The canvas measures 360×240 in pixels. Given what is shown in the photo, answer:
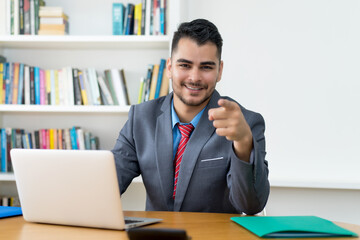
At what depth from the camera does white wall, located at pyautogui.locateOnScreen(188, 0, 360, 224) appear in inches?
112

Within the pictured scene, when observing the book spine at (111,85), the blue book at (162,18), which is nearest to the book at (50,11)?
the book spine at (111,85)

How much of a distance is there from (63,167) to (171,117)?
77 centimetres

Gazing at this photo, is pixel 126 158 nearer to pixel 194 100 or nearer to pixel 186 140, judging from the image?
pixel 186 140

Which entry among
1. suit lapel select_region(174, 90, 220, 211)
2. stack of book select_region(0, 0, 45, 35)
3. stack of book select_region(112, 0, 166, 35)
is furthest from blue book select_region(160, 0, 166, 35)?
suit lapel select_region(174, 90, 220, 211)

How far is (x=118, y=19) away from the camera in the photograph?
2842 mm

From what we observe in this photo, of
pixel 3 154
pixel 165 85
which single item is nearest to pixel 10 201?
pixel 3 154

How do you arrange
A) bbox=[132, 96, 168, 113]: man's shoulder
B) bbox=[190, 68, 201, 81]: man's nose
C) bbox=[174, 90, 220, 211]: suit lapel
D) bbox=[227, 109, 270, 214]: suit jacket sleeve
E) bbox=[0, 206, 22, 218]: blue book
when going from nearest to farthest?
bbox=[227, 109, 270, 214]: suit jacket sleeve < bbox=[0, 206, 22, 218]: blue book < bbox=[174, 90, 220, 211]: suit lapel < bbox=[190, 68, 201, 81]: man's nose < bbox=[132, 96, 168, 113]: man's shoulder

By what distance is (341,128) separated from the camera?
112 inches

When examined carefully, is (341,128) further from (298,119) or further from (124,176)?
(124,176)

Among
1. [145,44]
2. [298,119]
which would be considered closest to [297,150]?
[298,119]

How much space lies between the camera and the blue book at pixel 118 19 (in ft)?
9.29

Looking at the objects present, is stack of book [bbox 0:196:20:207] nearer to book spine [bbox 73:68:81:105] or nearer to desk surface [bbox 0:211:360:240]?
book spine [bbox 73:68:81:105]

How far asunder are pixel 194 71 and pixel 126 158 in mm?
483

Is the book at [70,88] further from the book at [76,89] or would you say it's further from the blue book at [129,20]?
the blue book at [129,20]
